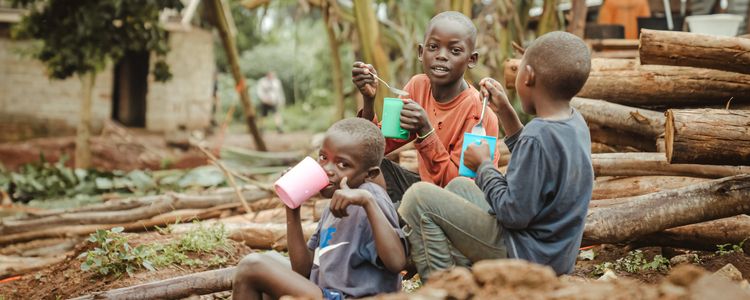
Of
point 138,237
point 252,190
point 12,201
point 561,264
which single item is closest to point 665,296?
point 561,264

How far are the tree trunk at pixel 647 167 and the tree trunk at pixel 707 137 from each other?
0.88m

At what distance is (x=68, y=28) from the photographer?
1070 centimetres

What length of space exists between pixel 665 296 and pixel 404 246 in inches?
46.7

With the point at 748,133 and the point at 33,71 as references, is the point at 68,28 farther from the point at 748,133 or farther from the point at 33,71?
the point at 748,133

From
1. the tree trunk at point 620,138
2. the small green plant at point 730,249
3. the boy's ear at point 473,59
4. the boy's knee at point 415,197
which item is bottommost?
the small green plant at point 730,249

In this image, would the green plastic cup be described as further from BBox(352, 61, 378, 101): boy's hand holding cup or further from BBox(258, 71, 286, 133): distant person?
BBox(258, 71, 286, 133): distant person

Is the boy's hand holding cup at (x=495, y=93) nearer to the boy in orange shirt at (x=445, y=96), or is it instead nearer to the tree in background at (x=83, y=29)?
the boy in orange shirt at (x=445, y=96)

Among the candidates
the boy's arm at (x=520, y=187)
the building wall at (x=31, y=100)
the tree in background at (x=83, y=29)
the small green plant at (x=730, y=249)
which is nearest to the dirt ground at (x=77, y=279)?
the boy's arm at (x=520, y=187)

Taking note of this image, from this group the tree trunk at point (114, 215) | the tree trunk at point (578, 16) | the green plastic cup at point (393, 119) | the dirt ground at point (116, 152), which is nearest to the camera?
the green plastic cup at point (393, 119)

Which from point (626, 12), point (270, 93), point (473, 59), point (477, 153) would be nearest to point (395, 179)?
point (473, 59)

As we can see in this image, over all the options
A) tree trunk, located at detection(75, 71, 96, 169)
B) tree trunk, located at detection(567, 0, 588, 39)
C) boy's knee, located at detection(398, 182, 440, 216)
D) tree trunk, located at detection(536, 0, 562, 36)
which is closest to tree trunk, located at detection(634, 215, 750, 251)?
boy's knee, located at detection(398, 182, 440, 216)

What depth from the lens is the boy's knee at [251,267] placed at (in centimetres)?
309

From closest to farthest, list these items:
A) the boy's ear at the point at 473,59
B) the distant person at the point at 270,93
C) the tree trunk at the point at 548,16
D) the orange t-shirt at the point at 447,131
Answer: the orange t-shirt at the point at 447,131 → the boy's ear at the point at 473,59 → the tree trunk at the point at 548,16 → the distant person at the point at 270,93

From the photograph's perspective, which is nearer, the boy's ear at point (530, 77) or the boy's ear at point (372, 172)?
the boy's ear at point (530, 77)
